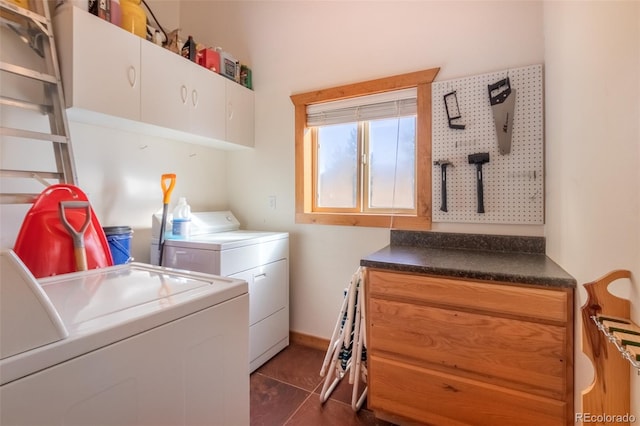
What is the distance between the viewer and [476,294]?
1277 mm

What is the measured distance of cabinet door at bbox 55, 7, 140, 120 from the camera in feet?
4.78

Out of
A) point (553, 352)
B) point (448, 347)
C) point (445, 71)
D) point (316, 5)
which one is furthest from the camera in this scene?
point (316, 5)

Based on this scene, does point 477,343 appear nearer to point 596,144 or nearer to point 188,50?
point 596,144

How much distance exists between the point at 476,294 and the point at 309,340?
4.79 ft

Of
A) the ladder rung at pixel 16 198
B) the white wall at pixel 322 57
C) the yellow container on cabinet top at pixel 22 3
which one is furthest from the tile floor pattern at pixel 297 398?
the yellow container on cabinet top at pixel 22 3

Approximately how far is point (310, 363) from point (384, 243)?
991 millimetres

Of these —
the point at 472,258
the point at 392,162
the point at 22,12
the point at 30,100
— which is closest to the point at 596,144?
the point at 472,258

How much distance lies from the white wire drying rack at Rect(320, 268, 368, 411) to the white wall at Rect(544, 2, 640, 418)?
0.90 m

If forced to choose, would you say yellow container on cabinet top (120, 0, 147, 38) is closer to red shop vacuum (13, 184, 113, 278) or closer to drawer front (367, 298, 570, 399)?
red shop vacuum (13, 184, 113, 278)

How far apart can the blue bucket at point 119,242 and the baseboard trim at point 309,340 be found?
1.33 m

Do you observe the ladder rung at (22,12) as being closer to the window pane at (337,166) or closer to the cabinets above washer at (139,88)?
the cabinets above washer at (139,88)

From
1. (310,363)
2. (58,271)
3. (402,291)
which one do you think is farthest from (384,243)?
(58,271)

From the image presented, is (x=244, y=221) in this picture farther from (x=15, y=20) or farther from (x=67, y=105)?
(x=15, y=20)

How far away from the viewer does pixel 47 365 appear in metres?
0.56
